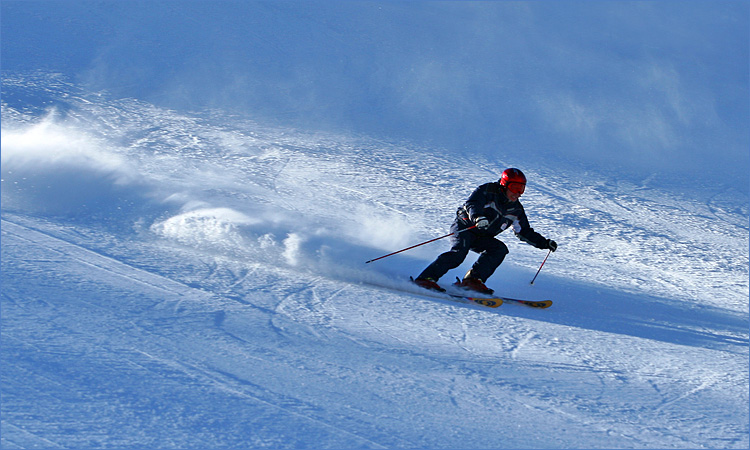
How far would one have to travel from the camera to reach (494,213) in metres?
6.14

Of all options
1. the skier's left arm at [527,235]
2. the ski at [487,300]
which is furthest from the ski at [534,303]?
the skier's left arm at [527,235]

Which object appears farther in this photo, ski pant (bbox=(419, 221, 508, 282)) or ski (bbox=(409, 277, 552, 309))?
ski pant (bbox=(419, 221, 508, 282))

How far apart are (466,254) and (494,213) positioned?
0.44 m

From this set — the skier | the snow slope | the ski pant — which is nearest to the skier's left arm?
the skier

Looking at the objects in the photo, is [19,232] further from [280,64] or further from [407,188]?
[280,64]

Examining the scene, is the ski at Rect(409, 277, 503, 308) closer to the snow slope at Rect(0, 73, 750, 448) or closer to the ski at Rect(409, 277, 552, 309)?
the ski at Rect(409, 277, 552, 309)

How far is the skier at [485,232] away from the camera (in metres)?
6.04

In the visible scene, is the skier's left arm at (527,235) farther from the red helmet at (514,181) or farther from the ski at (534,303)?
the ski at (534,303)

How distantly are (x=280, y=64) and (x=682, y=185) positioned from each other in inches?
321

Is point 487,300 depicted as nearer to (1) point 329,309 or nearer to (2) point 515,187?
(2) point 515,187

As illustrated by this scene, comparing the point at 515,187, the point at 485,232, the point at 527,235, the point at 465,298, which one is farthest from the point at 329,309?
the point at 527,235

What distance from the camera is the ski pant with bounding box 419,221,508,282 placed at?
6082mm

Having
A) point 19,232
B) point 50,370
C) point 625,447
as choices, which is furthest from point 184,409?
point 19,232

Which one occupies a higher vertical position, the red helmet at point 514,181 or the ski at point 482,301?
the red helmet at point 514,181
